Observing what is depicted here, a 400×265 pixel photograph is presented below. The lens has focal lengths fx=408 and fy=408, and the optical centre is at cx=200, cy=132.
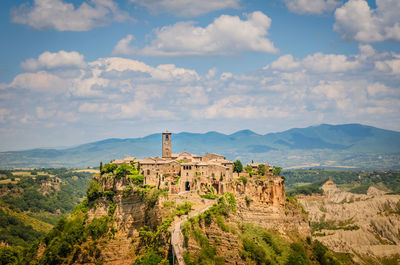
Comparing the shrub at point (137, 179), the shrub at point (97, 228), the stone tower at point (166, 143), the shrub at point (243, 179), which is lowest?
the shrub at point (97, 228)

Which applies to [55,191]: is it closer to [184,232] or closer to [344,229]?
[344,229]

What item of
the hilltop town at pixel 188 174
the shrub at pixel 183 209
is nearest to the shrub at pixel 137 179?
the hilltop town at pixel 188 174

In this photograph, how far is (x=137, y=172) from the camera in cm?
6406

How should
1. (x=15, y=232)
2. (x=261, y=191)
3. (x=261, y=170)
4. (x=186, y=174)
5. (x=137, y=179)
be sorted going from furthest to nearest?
(x=15, y=232) → (x=261, y=170) → (x=186, y=174) → (x=261, y=191) → (x=137, y=179)

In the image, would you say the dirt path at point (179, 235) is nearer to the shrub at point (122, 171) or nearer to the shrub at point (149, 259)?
the shrub at point (149, 259)

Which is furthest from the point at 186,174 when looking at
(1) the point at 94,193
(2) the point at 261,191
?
(1) the point at 94,193

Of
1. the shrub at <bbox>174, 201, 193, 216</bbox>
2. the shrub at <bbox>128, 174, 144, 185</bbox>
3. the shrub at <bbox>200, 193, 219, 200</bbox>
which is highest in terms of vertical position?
the shrub at <bbox>128, 174, 144, 185</bbox>

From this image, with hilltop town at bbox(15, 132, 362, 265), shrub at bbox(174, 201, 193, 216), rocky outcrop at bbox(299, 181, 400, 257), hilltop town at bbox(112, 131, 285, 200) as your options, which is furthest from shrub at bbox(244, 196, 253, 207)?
rocky outcrop at bbox(299, 181, 400, 257)

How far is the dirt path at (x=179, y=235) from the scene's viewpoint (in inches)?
1884

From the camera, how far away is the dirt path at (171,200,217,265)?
47844 mm

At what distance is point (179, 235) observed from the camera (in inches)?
2044

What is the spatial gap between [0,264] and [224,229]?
41.0 m

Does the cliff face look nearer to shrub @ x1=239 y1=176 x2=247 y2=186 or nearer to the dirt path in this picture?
shrub @ x1=239 y1=176 x2=247 y2=186

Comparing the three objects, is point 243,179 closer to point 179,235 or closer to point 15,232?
point 179,235
